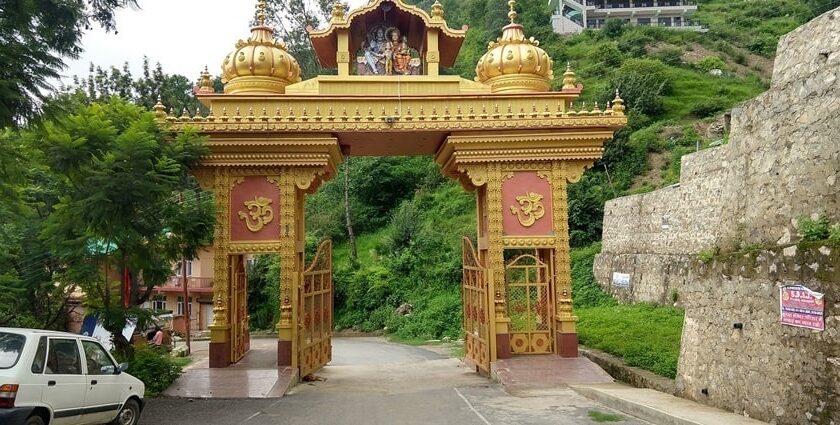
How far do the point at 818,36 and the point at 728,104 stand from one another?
32.1 m

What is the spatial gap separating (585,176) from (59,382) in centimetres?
2725

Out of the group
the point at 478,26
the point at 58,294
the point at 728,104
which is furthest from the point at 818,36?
the point at 478,26

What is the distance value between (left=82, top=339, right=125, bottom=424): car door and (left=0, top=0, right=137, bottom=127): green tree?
2.63m

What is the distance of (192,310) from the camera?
2923 cm

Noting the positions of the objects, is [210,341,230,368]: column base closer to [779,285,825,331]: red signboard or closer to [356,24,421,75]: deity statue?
[356,24,421,75]: deity statue

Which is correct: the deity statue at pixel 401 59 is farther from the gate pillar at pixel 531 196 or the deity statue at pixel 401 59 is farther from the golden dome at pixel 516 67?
the gate pillar at pixel 531 196

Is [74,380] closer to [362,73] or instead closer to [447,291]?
[362,73]

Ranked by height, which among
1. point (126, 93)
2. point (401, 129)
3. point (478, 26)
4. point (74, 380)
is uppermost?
point (478, 26)

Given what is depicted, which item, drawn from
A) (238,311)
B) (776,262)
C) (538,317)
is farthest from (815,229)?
(238,311)

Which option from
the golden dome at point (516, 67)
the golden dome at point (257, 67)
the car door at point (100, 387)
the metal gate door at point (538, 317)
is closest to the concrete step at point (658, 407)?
the metal gate door at point (538, 317)

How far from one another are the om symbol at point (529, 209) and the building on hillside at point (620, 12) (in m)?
53.2

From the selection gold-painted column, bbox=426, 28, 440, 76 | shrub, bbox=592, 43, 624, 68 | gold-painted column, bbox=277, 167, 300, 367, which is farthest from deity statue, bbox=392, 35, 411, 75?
shrub, bbox=592, 43, 624, 68

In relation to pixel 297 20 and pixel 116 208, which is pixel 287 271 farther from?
pixel 297 20

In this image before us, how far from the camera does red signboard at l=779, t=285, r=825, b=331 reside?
19.8 ft
